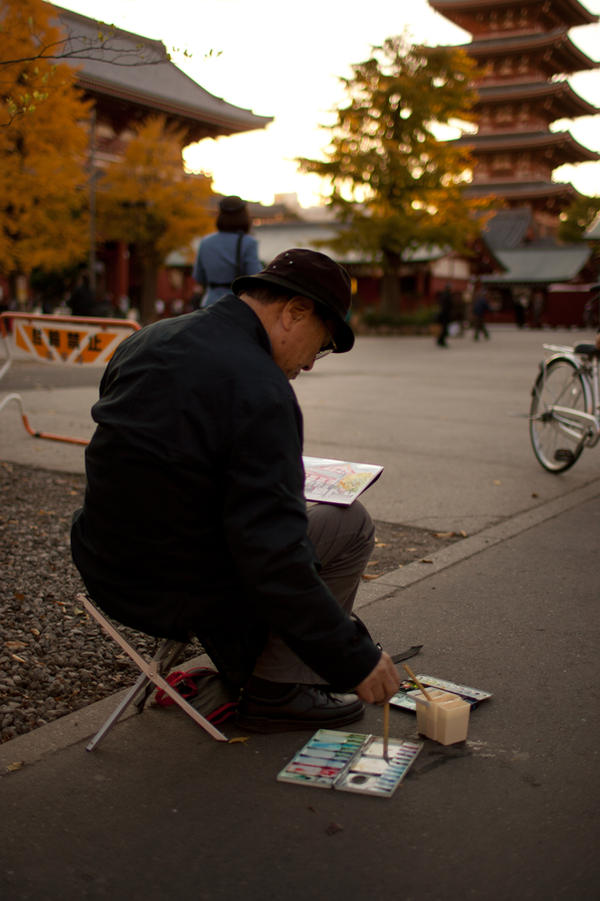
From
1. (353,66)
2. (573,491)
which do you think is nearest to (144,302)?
(353,66)

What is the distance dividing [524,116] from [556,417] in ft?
176

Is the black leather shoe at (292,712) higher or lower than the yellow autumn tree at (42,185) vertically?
lower

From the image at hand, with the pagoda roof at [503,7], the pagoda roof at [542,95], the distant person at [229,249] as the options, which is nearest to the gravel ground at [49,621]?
the distant person at [229,249]

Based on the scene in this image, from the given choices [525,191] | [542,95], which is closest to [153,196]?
[542,95]

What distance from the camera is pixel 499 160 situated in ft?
187

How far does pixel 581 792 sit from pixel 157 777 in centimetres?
112

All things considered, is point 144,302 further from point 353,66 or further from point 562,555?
point 562,555

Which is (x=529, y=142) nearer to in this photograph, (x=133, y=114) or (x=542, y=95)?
(x=542, y=95)

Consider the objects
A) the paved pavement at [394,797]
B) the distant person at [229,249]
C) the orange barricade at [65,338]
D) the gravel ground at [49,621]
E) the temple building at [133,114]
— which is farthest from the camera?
the temple building at [133,114]

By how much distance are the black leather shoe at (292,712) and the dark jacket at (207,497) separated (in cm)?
34

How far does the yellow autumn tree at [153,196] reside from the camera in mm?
27844

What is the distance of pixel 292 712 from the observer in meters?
2.69

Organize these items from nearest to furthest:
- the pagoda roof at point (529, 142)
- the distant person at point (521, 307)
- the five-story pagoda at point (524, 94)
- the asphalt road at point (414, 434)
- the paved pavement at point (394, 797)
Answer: the paved pavement at point (394, 797) < the asphalt road at point (414, 434) < the distant person at point (521, 307) < the five-story pagoda at point (524, 94) < the pagoda roof at point (529, 142)

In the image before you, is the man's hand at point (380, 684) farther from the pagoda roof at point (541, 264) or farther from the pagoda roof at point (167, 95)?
the pagoda roof at point (541, 264)
